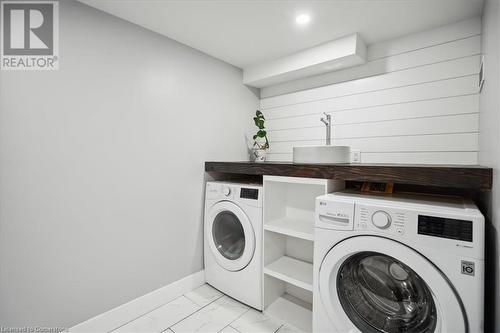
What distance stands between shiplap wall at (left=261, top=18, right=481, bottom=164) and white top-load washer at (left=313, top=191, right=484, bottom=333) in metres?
0.70

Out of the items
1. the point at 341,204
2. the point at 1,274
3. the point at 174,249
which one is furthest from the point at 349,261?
the point at 1,274

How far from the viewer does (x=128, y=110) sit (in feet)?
5.60

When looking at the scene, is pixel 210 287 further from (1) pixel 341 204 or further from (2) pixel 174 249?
(1) pixel 341 204

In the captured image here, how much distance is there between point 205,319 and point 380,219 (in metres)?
1.42

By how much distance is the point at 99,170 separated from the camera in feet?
5.18

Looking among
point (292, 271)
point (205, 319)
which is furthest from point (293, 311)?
point (205, 319)

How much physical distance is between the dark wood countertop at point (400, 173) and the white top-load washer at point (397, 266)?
114 millimetres

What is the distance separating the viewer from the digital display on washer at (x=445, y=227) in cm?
94

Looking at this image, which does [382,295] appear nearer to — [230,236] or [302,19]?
[230,236]

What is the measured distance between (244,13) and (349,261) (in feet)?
5.49

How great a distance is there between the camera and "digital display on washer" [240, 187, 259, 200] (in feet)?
5.96

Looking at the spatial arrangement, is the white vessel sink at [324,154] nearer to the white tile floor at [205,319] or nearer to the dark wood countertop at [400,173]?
the dark wood countertop at [400,173]

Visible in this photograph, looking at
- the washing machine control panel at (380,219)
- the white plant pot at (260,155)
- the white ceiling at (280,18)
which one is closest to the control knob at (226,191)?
the white plant pot at (260,155)

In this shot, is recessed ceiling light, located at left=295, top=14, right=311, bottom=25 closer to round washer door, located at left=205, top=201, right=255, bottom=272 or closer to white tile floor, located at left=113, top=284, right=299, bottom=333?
round washer door, located at left=205, top=201, right=255, bottom=272
